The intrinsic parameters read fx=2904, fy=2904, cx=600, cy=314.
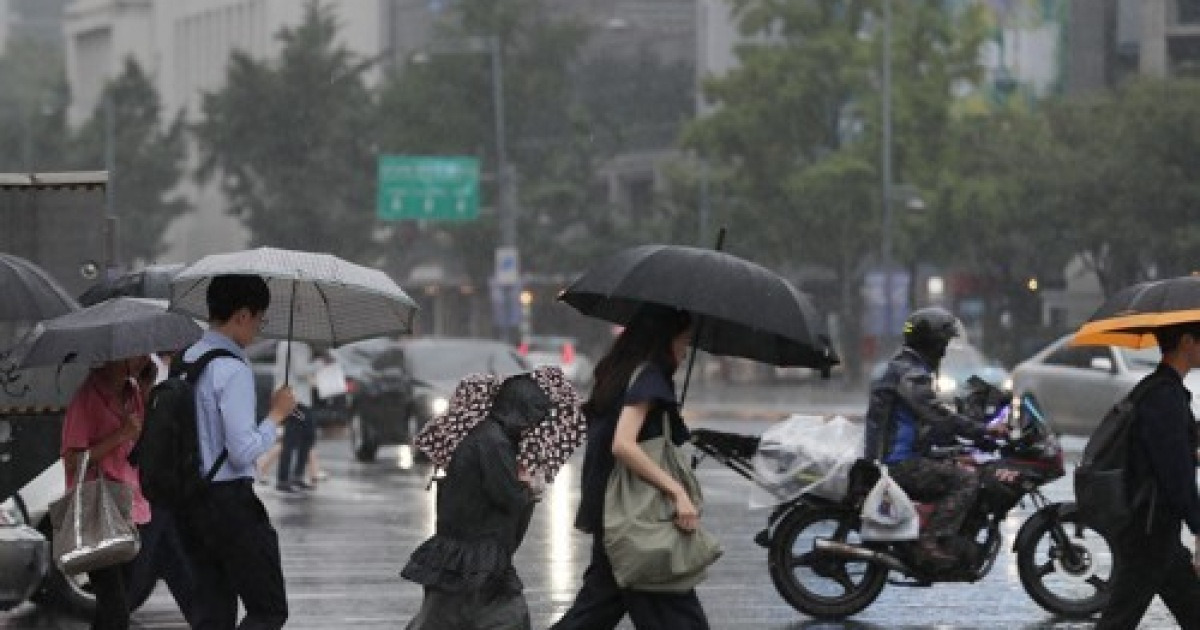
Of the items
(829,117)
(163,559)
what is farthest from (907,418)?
(829,117)

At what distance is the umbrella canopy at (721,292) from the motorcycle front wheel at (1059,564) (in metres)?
5.30

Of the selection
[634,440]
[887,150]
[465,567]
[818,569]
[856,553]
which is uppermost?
[887,150]

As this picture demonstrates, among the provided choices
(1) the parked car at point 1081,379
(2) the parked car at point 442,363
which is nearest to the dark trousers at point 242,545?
(2) the parked car at point 442,363

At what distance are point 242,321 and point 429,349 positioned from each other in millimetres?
24953

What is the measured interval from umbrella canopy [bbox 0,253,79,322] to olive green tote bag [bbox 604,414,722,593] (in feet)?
11.6

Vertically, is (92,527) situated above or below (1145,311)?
below

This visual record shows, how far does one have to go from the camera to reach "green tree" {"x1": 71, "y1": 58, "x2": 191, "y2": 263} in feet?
329

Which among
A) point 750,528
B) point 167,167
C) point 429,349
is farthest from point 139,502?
point 167,167

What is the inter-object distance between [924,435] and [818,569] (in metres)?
0.89

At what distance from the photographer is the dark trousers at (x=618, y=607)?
30.8 ft

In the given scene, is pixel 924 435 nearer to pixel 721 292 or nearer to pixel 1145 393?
pixel 1145 393

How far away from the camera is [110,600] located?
12.0 meters

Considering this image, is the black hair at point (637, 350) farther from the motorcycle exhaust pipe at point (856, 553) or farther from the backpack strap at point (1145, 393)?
the motorcycle exhaust pipe at point (856, 553)

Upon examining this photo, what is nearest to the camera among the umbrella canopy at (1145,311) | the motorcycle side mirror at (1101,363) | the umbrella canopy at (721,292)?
the umbrella canopy at (721,292)
